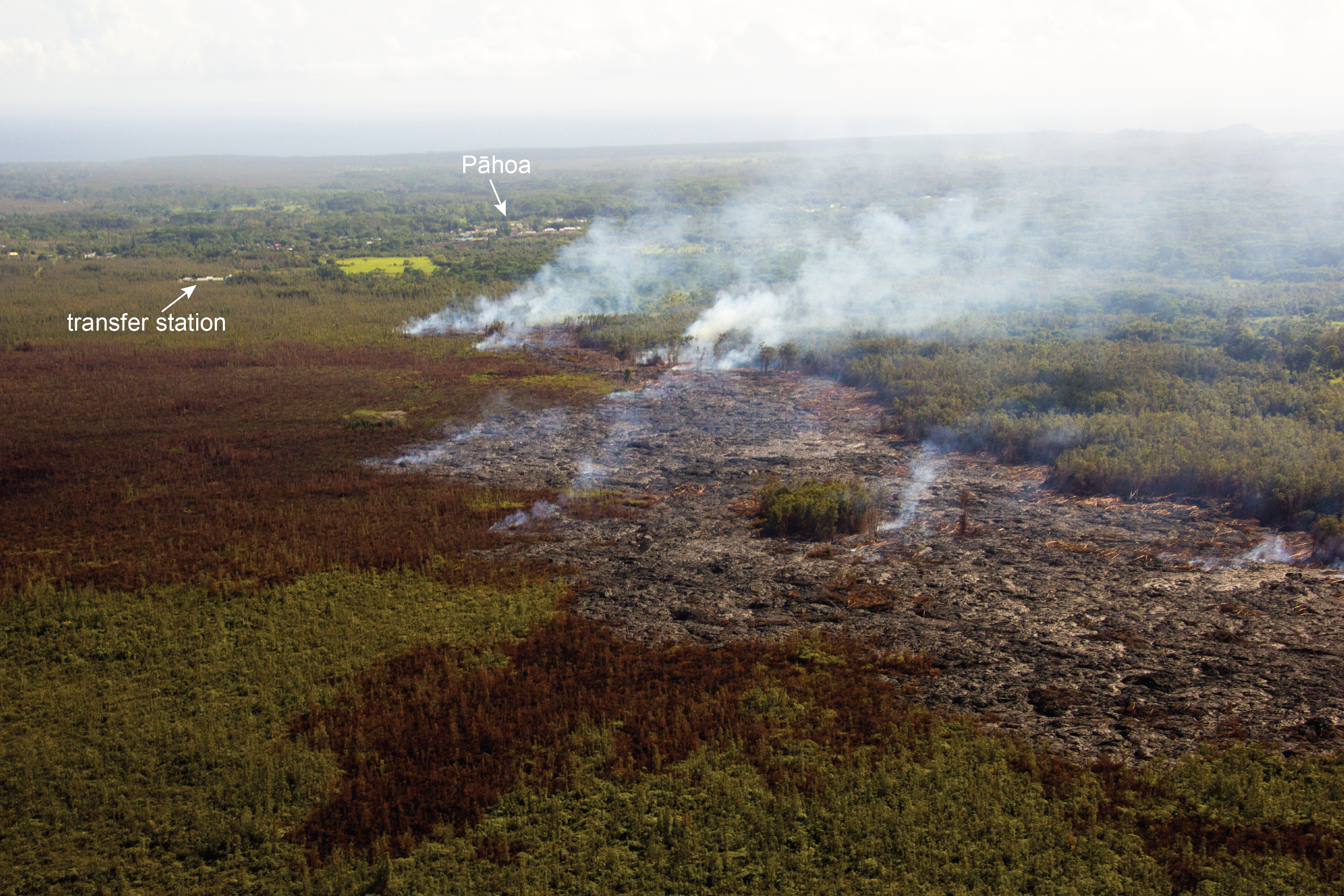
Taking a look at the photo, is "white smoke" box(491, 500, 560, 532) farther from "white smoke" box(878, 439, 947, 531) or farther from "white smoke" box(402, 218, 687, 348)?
"white smoke" box(402, 218, 687, 348)

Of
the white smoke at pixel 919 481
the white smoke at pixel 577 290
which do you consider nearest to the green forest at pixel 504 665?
the white smoke at pixel 919 481

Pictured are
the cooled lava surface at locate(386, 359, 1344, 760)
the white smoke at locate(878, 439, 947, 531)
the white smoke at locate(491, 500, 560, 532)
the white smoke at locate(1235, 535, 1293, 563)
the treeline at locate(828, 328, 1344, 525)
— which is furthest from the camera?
the white smoke at locate(491, 500, 560, 532)

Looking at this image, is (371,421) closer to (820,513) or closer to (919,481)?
(820,513)

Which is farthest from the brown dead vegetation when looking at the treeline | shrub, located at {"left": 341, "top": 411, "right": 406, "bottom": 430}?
the treeline

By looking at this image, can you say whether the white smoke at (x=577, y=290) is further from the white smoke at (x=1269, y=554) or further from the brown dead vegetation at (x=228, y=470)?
the white smoke at (x=1269, y=554)

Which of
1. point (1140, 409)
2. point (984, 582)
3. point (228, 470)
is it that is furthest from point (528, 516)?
point (1140, 409)
